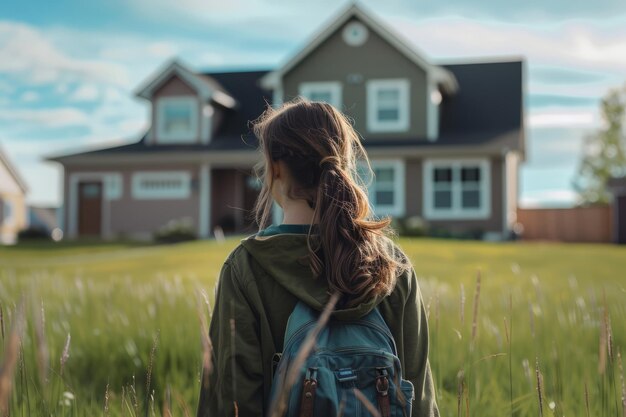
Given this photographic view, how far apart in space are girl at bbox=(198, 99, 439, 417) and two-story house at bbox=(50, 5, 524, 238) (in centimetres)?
2057

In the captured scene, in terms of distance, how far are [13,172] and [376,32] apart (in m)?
23.2

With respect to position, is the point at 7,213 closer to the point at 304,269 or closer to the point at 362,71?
the point at 362,71

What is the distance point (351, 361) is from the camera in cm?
218

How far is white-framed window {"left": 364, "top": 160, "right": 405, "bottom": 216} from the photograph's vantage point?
24766mm

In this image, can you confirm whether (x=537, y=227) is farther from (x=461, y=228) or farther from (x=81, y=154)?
(x=81, y=154)

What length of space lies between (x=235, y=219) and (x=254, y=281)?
79.0 ft

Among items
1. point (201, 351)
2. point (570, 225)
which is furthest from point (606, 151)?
point (201, 351)

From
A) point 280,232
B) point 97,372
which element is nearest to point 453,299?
point 97,372

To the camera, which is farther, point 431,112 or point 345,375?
point 431,112

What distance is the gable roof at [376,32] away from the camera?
2439 centimetres

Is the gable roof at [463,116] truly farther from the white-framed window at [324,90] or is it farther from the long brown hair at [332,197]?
the long brown hair at [332,197]

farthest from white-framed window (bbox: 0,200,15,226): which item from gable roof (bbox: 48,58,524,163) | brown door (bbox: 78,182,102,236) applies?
gable roof (bbox: 48,58,524,163)

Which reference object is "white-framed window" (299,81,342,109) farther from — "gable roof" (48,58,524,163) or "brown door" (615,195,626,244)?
"brown door" (615,195,626,244)

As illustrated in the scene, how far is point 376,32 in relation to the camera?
25109 millimetres
